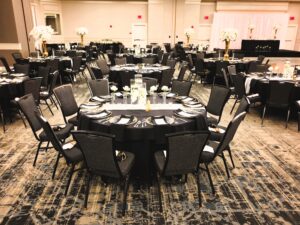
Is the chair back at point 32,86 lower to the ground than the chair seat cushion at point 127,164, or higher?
higher

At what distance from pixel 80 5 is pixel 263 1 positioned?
35.6 ft

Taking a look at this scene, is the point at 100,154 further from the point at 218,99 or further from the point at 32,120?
the point at 218,99

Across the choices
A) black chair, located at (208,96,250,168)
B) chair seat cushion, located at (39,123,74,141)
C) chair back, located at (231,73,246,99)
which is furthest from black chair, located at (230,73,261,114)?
chair seat cushion, located at (39,123,74,141)

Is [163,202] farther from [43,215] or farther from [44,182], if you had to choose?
[44,182]

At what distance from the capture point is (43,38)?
8.21 m

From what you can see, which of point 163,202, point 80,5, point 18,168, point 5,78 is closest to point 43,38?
point 5,78

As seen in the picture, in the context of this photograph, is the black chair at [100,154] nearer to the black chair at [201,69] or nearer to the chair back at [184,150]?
the chair back at [184,150]

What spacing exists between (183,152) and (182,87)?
2.32 meters

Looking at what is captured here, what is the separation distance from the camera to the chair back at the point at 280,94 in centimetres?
498

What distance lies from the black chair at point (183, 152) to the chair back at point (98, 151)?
0.49m

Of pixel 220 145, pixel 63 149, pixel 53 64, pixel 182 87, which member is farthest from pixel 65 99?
pixel 53 64

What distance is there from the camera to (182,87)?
468 centimetres

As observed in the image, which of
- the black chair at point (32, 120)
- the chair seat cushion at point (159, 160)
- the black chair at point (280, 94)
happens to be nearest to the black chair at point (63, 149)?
the black chair at point (32, 120)

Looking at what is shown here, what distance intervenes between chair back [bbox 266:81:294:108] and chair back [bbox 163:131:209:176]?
10.4 feet
